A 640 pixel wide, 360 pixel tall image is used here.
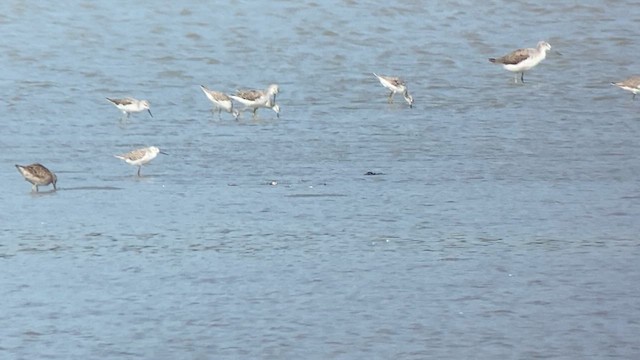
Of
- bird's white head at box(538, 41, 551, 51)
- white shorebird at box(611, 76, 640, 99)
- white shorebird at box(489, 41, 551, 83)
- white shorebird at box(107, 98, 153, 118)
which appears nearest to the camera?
white shorebird at box(107, 98, 153, 118)

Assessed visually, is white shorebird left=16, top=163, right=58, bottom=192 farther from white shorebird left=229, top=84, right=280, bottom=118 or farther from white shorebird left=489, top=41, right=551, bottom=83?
white shorebird left=489, top=41, right=551, bottom=83

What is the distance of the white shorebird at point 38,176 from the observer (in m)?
11.6

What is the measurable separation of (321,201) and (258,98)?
476 cm

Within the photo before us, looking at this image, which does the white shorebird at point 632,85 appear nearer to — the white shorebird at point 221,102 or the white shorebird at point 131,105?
the white shorebird at point 221,102

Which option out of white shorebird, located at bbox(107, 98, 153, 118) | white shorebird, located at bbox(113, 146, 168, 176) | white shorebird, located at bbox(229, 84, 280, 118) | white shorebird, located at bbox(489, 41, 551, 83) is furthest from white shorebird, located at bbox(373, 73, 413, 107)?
white shorebird, located at bbox(113, 146, 168, 176)

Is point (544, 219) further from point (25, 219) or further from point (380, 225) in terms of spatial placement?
point (25, 219)

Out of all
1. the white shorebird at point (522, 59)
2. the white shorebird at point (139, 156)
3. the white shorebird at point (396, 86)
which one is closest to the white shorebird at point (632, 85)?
the white shorebird at point (522, 59)

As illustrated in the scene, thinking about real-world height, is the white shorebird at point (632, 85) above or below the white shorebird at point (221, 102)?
below

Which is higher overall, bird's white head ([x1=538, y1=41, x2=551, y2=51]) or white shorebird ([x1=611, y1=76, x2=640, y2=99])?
white shorebird ([x1=611, y1=76, x2=640, y2=99])

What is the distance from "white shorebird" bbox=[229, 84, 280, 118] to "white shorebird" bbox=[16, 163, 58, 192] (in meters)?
4.01

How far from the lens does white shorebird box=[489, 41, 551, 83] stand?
18.4 metres

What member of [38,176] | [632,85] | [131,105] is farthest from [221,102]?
[632,85]

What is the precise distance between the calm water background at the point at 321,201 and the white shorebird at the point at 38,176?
129 millimetres

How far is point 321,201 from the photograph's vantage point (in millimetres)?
11102
